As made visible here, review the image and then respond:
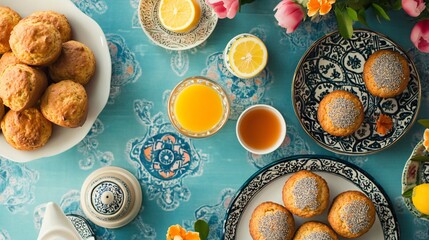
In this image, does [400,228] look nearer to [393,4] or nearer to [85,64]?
[393,4]

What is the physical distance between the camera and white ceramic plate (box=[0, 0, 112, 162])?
1645 mm

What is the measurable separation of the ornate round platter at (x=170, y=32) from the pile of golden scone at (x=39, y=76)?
21 centimetres

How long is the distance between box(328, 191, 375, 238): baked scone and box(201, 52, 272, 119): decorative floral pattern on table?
37 centimetres

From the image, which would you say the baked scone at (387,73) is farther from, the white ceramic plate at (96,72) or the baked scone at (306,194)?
the white ceramic plate at (96,72)

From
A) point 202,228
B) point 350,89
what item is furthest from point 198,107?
point 350,89

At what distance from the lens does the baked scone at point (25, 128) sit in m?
1.56

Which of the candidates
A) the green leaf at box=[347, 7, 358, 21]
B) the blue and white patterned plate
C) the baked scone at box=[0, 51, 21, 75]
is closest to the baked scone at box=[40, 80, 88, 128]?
the baked scone at box=[0, 51, 21, 75]

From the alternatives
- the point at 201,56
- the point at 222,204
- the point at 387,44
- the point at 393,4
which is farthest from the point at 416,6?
the point at 222,204

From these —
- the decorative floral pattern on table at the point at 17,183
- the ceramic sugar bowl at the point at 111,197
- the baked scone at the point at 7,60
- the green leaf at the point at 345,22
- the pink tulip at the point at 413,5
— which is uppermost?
the pink tulip at the point at 413,5

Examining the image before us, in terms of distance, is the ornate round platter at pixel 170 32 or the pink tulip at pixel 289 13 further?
the ornate round platter at pixel 170 32

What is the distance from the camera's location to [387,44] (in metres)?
1.72

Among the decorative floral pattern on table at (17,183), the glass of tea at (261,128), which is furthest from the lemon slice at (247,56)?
the decorative floral pattern on table at (17,183)

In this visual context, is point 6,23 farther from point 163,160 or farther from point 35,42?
point 163,160

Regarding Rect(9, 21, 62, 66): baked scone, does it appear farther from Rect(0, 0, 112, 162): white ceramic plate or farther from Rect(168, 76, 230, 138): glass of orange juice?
Rect(168, 76, 230, 138): glass of orange juice
